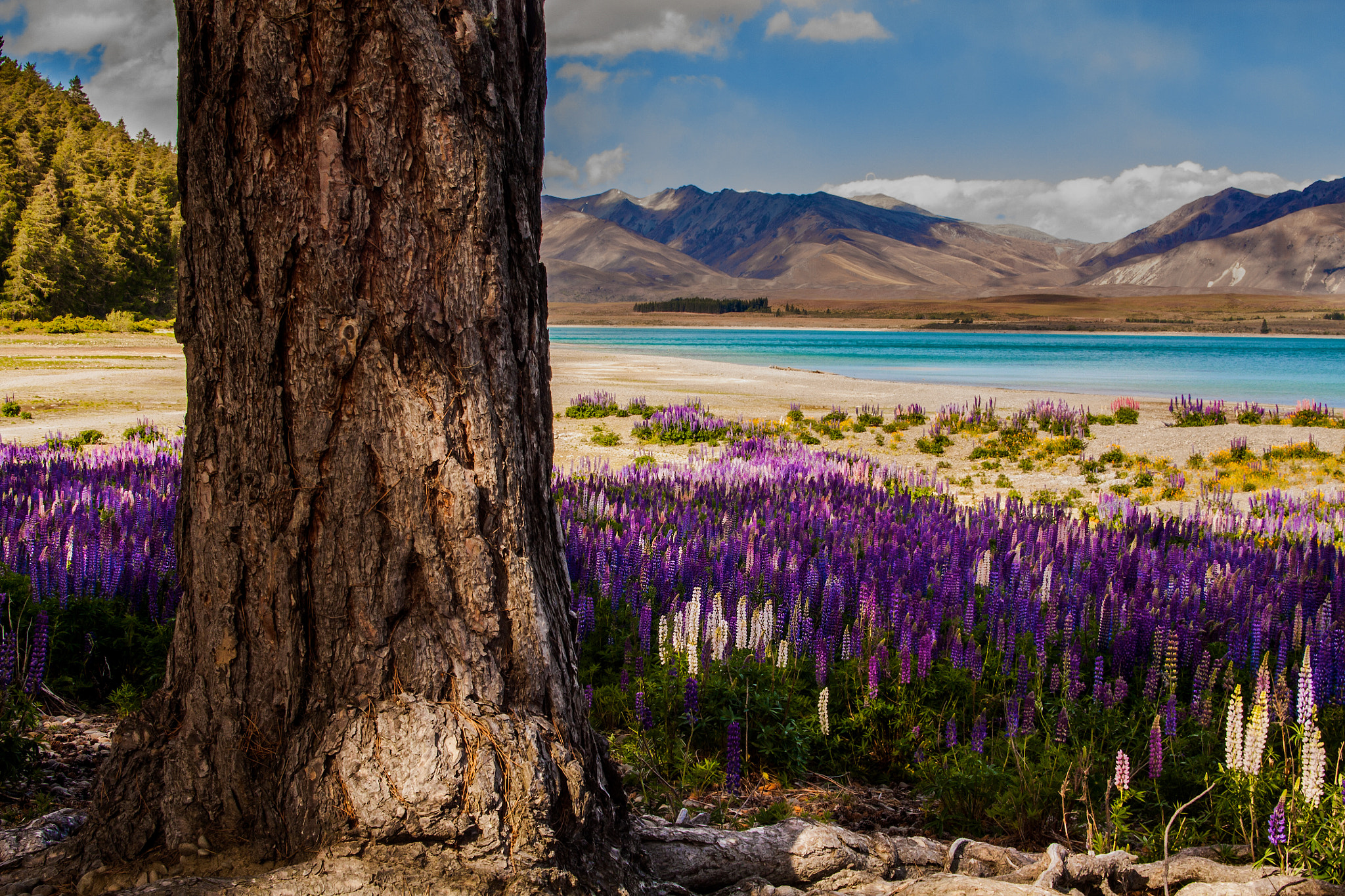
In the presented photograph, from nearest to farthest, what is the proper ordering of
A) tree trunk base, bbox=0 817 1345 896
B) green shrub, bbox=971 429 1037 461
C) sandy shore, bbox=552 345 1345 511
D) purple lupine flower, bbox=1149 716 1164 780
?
1. tree trunk base, bbox=0 817 1345 896
2. purple lupine flower, bbox=1149 716 1164 780
3. sandy shore, bbox=552 345 1345 511
4. green shrub, bbox=971 429 1037 461

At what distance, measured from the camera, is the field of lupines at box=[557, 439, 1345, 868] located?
317 cm

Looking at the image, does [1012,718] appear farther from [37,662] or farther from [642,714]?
[37,662]

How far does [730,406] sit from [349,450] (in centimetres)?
2185

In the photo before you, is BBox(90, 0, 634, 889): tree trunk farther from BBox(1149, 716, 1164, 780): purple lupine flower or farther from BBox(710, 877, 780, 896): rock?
BBox(1149, 716, 1164, 780): purple lupine flower

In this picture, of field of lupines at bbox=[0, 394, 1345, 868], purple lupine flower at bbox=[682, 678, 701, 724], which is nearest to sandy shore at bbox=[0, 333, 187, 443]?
field of lupines at bbox=[0, 394, 1345, 868]

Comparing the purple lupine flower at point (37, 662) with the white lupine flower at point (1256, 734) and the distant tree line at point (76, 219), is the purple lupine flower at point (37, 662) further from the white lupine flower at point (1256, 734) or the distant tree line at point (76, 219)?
the distant tree line at point (76, 219)

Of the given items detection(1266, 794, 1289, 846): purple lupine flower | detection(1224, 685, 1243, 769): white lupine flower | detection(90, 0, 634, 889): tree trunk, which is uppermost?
detection(90, 0, 634, 889): tree trunk

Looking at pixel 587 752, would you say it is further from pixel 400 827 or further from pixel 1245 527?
pixel 1245 527

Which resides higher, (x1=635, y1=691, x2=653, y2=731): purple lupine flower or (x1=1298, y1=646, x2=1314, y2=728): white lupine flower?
(x1=1298, y1=646, x2=1314, y2=728): white lupine flower

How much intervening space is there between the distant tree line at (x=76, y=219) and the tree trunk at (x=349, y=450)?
7375 centimetres

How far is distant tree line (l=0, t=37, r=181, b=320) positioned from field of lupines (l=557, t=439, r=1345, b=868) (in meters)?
72.4

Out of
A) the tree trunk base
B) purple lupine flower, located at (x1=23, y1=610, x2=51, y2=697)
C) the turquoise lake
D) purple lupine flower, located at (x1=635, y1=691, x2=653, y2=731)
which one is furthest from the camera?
the turquoise lake

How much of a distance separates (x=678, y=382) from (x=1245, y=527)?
2613 cm

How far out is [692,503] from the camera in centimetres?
798
